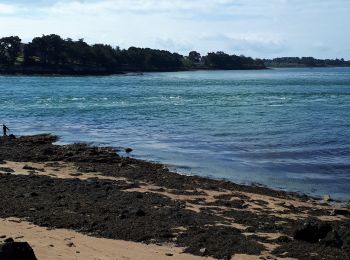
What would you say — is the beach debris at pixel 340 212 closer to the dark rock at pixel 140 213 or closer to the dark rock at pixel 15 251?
the dark rock at pixel 140 213

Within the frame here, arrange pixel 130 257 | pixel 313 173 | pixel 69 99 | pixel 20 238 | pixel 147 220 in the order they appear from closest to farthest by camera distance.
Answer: pixel 130 257, pixel 20 238, pixel 147 220, pixel 313 173, pixel 69 99

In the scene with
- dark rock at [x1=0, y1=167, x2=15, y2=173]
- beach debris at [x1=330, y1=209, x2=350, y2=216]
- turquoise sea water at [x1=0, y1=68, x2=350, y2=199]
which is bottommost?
turquoise sea water at [x1=0, y1=68, x2=350, y2=199]

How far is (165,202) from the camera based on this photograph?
50.8ft

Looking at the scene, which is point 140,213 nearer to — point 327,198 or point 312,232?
point 312,232

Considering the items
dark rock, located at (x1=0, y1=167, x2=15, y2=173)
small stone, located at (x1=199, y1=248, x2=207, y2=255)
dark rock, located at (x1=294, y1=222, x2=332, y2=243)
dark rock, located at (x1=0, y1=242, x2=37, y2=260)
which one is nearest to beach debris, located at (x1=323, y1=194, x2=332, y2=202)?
dark rock, located at (x1=294, y1=222, x2=332, y2=243)

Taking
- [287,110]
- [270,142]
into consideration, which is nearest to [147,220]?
[270,142]

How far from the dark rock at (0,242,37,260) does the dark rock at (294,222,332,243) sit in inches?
237

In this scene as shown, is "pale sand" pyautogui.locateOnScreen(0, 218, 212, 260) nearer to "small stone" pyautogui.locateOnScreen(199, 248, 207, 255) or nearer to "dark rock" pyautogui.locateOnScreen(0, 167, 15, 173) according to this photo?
"small stone" pyautogui.locateOnScreen(199, 248, 207, 255)

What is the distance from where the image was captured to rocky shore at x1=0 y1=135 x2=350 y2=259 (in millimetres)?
11562

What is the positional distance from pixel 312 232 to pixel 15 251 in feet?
21.4

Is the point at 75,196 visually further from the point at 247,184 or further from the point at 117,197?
the point at 247,184

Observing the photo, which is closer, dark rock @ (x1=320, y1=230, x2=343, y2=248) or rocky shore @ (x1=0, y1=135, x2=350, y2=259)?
dark rock @ (x1=320, y1=230, x2=343, y2=248)

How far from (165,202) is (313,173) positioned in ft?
30.0

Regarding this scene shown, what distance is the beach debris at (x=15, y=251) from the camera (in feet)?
26.3
